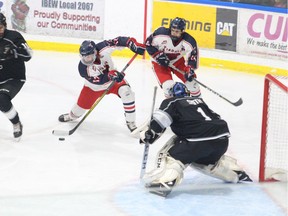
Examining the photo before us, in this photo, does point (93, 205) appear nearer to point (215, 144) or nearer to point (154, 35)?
point (215, 144)

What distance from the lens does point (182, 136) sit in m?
4.04

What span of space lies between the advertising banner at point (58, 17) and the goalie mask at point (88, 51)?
310 cm

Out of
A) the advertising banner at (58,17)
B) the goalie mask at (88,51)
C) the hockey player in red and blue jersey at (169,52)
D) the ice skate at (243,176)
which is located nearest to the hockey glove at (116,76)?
the goalie mask at (88,51)

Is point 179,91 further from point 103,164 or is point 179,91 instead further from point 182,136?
point 103,164

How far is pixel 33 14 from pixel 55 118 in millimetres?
2740

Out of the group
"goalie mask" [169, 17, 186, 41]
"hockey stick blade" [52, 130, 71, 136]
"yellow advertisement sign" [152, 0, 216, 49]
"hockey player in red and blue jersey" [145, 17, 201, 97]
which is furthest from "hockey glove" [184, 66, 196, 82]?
"yellow advertisement sign" [152, 0, 216, 49]

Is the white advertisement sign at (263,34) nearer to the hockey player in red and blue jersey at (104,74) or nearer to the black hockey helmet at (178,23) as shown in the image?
the black hockey helmet at (178,23)

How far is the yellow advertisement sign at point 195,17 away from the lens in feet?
24.4

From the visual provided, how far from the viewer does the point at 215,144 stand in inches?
158

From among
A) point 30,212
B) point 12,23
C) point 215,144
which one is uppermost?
point 12,23

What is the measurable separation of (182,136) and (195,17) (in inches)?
145

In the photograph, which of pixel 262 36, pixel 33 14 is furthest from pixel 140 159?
pixel 33 14

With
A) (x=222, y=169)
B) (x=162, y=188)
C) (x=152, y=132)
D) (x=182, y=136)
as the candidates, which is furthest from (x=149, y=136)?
(x=222, y=169)

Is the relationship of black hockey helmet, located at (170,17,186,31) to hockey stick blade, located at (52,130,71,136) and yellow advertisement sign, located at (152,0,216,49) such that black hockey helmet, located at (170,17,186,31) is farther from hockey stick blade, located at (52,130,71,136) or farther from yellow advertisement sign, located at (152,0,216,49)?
yellow advertisement sign, located at (152,0,216,49)
